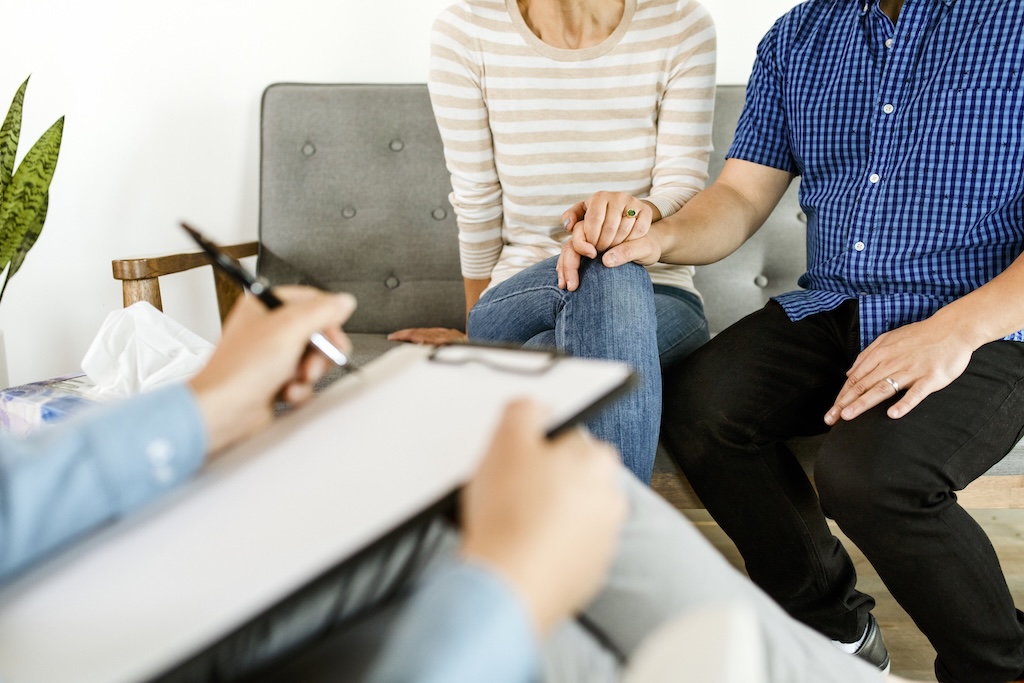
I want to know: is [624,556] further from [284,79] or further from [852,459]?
[284,79]

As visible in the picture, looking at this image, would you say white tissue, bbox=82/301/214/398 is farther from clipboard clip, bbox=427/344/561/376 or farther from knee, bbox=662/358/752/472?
clipboard clip, bbox=427/344/561/376

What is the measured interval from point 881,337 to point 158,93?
66.5 inches

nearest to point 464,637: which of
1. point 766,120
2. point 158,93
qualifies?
point 766,120

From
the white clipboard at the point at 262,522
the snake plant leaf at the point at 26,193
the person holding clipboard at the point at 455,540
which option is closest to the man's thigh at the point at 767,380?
the person holding clipboard at the point at 455,540

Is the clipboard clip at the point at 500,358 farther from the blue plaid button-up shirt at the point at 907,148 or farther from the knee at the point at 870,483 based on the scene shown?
the blue plaid button-up shirt at the point at 907,148

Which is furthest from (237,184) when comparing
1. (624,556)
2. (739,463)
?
(624,556)

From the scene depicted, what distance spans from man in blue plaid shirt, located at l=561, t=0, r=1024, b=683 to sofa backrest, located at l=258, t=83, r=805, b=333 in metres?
0.53

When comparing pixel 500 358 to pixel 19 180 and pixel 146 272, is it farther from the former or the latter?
pixel 19 180

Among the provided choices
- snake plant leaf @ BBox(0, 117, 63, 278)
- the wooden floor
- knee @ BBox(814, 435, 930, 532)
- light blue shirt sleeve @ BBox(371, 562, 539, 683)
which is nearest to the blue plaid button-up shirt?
knee @ BBox(814, 435, 930, 532)

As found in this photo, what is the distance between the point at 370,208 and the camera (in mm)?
1786

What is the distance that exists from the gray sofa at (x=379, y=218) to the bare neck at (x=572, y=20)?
0.40m

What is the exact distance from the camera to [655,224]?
118 centimetres

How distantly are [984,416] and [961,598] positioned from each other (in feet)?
0.69

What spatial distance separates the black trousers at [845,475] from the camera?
0.95 metres
